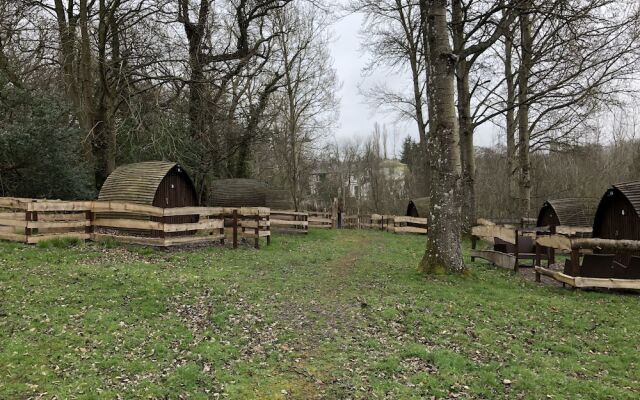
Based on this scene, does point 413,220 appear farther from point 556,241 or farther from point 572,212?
point 556,241

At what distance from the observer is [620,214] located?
13.9 meters

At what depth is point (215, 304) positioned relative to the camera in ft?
25.5

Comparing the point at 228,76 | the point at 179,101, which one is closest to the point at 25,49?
the point at 179,101

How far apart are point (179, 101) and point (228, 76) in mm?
3169

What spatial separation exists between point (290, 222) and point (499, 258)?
10363mm

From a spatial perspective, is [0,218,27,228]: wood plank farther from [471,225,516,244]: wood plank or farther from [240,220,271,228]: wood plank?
[471,225,516,244]: wood plank

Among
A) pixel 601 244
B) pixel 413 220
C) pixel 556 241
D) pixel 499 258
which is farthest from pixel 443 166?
pixel 413 220

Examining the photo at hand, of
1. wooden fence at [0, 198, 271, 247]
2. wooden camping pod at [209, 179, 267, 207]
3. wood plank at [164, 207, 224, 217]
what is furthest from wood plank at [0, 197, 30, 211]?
wooden camping pod at [209, 179, 267, 207]

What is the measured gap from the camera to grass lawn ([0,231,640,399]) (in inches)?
201

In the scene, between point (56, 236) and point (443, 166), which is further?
point (56, 236)

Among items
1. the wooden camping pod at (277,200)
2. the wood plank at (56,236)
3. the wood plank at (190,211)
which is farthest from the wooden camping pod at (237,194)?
the wood plank at (56,236)

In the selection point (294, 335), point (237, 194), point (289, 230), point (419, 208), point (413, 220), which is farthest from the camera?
point (419, 208)

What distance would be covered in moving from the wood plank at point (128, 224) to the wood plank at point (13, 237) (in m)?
1.71

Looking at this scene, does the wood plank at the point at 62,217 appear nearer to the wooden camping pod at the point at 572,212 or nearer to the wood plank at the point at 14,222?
the wood plank at the point at 14,222
